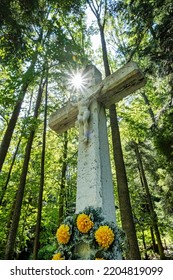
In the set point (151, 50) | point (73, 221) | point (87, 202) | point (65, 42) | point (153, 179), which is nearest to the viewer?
point (73, 221)

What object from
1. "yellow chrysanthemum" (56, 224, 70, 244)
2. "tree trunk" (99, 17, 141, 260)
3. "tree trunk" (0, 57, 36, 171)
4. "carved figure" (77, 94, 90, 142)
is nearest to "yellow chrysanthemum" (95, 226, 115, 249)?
"yellow chrysanthemum" (56, 224, 70, 244)

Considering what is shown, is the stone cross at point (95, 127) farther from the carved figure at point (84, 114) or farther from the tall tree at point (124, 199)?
the tall tree at point (124, 199)

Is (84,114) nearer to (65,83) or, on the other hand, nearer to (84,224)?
(84,224)

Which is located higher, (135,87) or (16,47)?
(16,47)

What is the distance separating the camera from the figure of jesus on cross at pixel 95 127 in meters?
2.49

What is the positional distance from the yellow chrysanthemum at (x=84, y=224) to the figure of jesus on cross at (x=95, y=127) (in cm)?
21

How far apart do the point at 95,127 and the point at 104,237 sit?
1.43 meters

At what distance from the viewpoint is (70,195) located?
12.1 m


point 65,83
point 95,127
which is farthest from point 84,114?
point 65,83

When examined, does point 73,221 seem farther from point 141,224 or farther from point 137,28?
point 141,224

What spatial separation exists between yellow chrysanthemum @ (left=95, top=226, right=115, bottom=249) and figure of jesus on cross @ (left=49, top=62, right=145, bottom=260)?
265mm

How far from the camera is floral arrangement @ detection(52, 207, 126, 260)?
202cm

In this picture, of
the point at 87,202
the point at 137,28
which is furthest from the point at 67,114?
the point at 137,28
